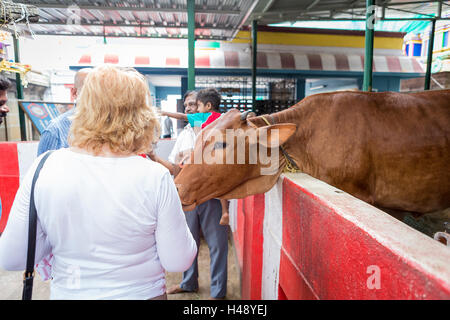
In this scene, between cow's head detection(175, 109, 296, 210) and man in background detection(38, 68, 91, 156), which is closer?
man in background detection(38, 68, 91, 156)

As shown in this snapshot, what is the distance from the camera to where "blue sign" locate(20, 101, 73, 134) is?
6.00 meters

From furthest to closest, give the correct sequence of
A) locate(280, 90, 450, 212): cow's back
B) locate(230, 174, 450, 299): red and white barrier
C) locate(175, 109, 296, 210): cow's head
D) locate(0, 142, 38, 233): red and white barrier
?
locate(0, 142, 38, 233): red and white barrier < locate(280, 90, 450, 212): cow's back < locate(175, 109, 296, 210): cow's head < locate(230, 174, 450, 299): red and white barrier

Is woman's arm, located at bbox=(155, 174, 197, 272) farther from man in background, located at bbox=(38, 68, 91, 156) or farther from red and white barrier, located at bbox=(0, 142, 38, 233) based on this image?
red and white barrier, located at bbox=(0, 142, 38, 233)

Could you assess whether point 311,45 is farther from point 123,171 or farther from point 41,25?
point 123,171

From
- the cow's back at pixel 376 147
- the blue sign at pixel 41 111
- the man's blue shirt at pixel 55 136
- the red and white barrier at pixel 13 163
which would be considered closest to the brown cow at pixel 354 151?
the cow's back at pixel 376 147

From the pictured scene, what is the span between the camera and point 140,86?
1.24m

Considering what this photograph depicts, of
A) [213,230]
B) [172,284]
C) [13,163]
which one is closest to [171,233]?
[213,230]

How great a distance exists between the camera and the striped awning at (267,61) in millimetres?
9664

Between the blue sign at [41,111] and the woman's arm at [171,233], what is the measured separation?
6060 millimetres

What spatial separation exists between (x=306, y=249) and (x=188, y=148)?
191 cm

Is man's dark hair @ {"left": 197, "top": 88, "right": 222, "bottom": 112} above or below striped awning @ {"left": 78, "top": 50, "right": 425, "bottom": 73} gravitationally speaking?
below

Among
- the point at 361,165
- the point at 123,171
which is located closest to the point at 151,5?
the point at 361,165

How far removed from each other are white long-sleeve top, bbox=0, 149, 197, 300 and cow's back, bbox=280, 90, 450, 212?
163cm

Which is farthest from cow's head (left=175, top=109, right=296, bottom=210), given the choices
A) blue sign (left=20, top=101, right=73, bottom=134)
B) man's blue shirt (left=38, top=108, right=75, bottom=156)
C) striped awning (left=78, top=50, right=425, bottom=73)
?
striped awning (left=78, top=50, right=425, bottom=73)
